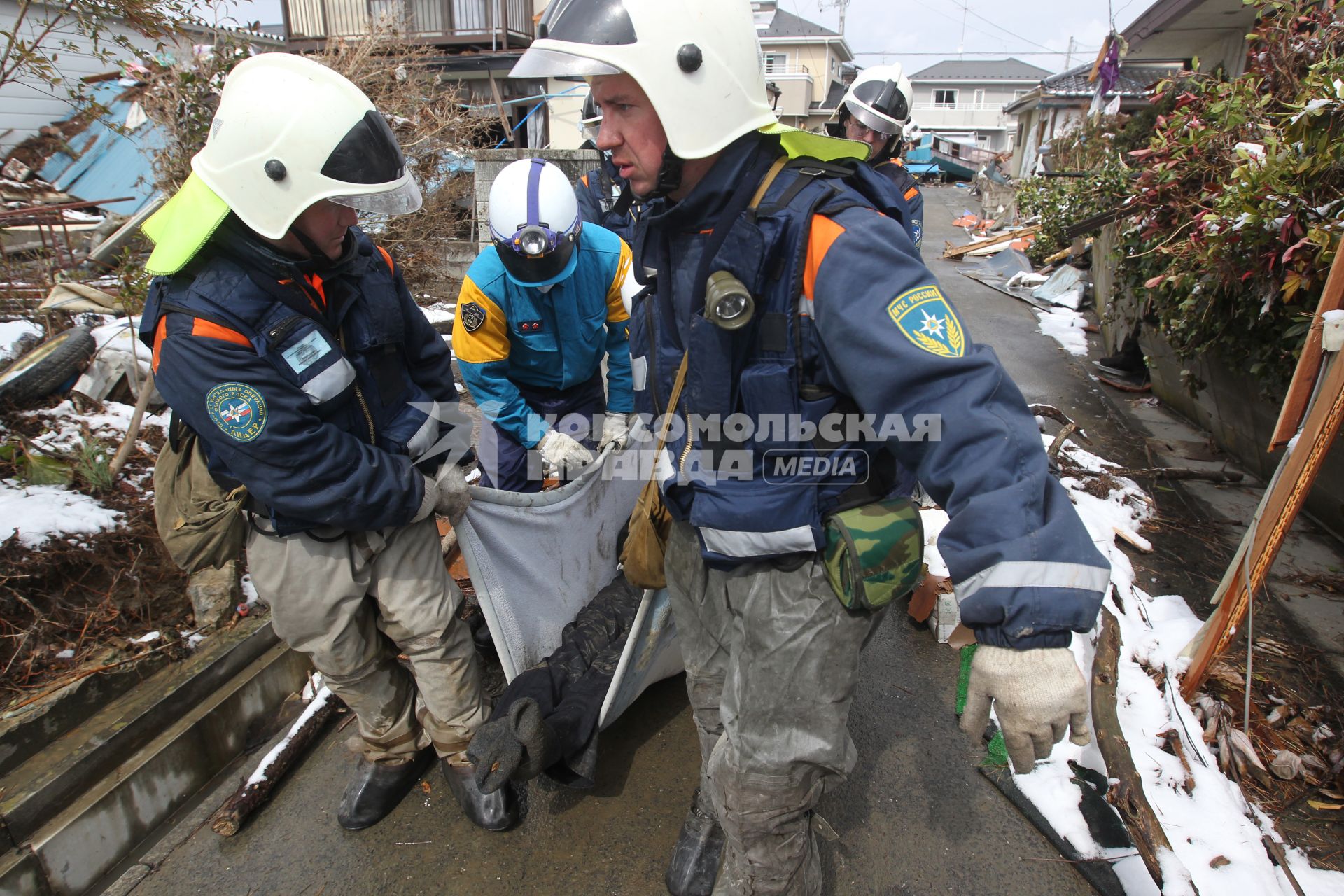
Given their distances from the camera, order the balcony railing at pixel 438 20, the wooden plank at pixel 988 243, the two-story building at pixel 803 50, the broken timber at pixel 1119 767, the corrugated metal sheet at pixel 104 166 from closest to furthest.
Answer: the broken timber at pixel 1119 767 < the corrugated metal sheet at pixel 104 166 < the wooden plank at pixel 988 243 < the balcony railing at pixel 438 20 < the two-story building at pixel 803 50

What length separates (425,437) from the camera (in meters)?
2.24

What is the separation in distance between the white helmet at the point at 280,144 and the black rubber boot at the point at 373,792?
1.68m

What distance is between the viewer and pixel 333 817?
2.30 m

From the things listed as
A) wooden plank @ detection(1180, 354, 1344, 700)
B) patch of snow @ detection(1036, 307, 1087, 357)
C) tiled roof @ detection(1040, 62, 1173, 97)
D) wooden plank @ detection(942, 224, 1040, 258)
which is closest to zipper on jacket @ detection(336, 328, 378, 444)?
wooden plank @ detection(1180, 354, 1344, 700)

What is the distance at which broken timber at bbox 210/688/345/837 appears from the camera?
2232 millimetres

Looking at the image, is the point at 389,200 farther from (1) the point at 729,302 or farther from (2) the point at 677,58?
(1) the point at 729,302

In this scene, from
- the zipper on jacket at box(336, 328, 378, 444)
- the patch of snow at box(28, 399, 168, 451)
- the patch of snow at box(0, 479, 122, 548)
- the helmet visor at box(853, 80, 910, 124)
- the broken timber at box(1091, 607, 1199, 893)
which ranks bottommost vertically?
the broken timber at box(1091, 607, 1199, 893)

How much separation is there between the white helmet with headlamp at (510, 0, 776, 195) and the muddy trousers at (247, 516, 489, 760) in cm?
139

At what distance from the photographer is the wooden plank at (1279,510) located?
81.2 inches

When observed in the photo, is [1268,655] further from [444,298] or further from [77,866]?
[444,298]

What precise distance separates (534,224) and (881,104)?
107 inches

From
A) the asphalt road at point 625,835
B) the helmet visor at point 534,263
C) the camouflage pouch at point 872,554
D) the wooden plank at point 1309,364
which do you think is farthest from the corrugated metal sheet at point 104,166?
the wooden plank at point 1309,364

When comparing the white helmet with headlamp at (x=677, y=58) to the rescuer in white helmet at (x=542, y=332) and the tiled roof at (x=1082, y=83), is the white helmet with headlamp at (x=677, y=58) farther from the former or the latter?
the tiled roof at (x=1082, y=83)

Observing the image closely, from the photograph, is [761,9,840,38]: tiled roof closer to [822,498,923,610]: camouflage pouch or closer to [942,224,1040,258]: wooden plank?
[942,224,1040,258]: wooden plank
